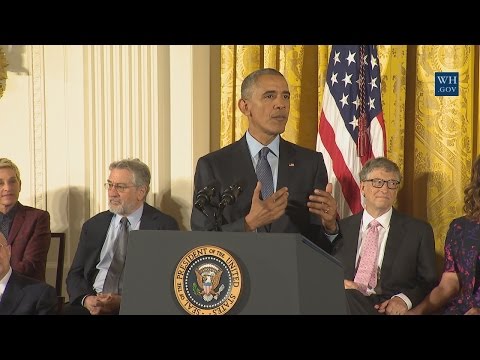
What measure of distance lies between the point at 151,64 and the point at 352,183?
1.51 metres

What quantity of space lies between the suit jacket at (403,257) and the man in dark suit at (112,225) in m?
0.95

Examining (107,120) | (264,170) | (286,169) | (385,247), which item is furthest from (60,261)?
(385,247)

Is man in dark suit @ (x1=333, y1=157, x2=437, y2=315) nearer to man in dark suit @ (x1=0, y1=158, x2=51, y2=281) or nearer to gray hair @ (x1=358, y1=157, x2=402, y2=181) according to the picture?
gray hair @ (x1=358, y1=157, x2=402, y2=181)

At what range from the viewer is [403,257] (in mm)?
4332

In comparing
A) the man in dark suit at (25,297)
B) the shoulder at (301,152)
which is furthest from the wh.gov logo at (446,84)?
the man in dark suit at (25,297)

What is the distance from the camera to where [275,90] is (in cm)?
443

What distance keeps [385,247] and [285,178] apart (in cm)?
61

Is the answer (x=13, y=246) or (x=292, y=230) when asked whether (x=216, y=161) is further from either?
(x=13, y=246)

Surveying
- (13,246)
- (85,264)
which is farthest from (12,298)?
(13,246)

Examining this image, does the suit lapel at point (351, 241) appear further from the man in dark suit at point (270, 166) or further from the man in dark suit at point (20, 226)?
the man in dark suit at point (20, 226)

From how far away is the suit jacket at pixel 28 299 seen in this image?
3875 millimetres

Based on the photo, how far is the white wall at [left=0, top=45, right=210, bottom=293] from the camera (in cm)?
543

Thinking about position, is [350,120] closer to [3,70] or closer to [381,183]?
[381,183]

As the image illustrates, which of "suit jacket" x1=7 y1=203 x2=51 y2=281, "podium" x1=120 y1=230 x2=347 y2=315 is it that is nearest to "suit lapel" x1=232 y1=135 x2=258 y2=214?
"suit jacket" x1=7 y1=203 x2=51 y2=281
